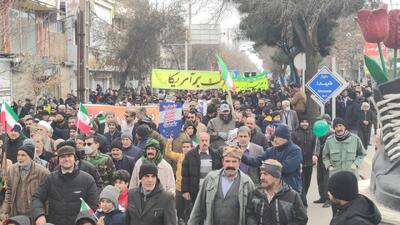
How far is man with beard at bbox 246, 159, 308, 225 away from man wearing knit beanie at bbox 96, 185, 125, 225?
1425 mm

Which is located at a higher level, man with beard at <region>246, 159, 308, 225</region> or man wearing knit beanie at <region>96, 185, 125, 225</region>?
man with beard at <region>246, 159, 308, 225</region>

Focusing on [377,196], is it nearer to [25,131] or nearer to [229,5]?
[25,131]

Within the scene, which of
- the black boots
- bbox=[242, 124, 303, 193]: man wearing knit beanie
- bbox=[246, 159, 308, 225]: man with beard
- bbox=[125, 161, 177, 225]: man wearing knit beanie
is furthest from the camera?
bbox=[242, 124, 303, 193]: man wearing knit beanie

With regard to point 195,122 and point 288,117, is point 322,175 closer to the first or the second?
point 195,122

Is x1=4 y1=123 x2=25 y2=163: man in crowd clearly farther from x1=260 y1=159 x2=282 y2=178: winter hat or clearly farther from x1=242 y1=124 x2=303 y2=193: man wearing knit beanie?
x1=260 y1=159 x2=282 y2=178: winter hat

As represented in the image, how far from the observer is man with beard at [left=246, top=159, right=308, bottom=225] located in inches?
205

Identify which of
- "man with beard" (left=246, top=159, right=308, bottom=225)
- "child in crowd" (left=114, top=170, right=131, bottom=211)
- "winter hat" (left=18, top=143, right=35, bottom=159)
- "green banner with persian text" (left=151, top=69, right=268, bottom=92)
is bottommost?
"child in crowd" (left=114, top=170, right=131, bottom=211)

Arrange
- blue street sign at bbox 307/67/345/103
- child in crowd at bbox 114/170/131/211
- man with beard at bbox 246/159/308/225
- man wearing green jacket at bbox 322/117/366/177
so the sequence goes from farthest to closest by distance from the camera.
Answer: blue street sign at bbox 307/67/345/103 < man wearing green jacket at bbox 322/117/366/177 < child in crowd at bbox 114/170/131/211 < man with beard at bbox 246/159/308/225

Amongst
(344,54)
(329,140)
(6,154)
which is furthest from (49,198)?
(344,54)

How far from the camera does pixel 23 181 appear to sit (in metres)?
6.82

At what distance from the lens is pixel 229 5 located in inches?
797

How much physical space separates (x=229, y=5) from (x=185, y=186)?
12.8 m

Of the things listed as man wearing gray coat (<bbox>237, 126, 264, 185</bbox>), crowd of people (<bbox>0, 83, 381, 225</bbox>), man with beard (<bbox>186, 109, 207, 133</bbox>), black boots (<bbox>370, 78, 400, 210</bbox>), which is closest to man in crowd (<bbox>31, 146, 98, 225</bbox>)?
crowd of people (<bbox>0, 83, 381, 225</bbox>)

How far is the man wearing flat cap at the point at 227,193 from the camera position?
5820 mm
